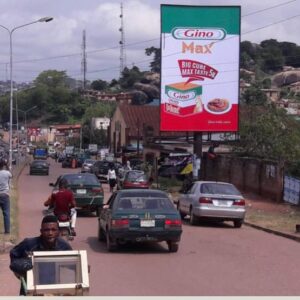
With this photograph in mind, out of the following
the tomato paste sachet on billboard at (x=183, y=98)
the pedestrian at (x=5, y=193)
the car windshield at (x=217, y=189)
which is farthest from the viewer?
the tomato paste sachet on billboard at (x=183, y=98)

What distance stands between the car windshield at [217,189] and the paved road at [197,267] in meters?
2.35

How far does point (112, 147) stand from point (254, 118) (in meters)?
74.5

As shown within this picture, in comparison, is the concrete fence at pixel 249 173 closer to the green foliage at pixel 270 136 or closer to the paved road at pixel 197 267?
the green foliage at pixel 270 136

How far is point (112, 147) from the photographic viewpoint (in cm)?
12525

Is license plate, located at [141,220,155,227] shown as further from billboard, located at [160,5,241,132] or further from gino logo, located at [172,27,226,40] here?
gino logo, located at [172,27,226,40]

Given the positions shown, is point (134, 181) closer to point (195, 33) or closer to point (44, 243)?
Result: point (195, 33)

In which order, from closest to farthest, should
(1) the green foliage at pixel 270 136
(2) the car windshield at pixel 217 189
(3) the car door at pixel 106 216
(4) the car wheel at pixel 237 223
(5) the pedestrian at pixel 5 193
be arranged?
1. (3) the car door at pixel 106 216
2. (5) the pedestrian at pixel 5 193
3. (4) the car wheel at pixel 237 223
4. (2) the car windshield at pixel 217 189
5. (1) the green foliage at pixel 270 136

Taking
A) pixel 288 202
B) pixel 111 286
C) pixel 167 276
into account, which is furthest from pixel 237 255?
pixel 288 202

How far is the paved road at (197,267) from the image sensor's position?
38.9 ft

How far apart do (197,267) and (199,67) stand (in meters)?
33.0

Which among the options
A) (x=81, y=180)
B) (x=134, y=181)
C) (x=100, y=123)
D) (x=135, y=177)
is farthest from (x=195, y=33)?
(x=100, y=123)

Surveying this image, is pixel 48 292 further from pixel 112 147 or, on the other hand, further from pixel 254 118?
pixel 112 147

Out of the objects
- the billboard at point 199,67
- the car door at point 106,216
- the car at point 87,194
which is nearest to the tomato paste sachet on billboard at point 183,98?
the billboard at point 199,67

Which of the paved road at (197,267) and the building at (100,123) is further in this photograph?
the building at (100,123)
